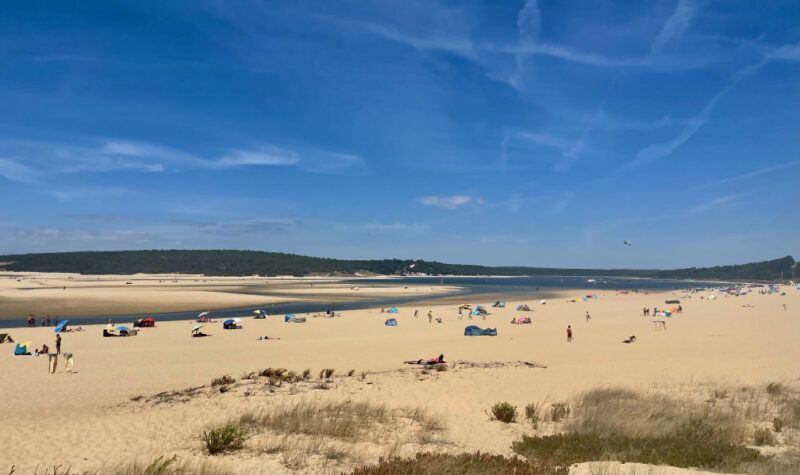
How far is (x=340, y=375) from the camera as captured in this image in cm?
1975

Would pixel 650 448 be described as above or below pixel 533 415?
above

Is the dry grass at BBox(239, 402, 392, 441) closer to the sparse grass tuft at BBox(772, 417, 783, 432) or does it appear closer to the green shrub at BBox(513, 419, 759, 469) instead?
Result: the green shrub at BBox(513, 419, 759, 469)

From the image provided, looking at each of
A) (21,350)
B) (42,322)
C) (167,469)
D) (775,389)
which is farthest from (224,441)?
(42,322)

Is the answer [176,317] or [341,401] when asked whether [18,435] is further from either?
[176,317]

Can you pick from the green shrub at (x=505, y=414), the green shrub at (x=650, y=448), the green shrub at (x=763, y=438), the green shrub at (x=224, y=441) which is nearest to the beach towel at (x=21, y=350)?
the green shrub at (x=224, y=441)

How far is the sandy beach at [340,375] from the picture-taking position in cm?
1113

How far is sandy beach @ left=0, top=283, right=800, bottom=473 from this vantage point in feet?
36.5

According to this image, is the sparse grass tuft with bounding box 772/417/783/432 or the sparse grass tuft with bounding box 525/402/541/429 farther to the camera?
the sparse grass tuft with bounding box 525/402/541/429

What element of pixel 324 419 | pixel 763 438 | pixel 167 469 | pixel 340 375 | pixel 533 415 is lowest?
pixel 340 375

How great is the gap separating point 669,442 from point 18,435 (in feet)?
46.8

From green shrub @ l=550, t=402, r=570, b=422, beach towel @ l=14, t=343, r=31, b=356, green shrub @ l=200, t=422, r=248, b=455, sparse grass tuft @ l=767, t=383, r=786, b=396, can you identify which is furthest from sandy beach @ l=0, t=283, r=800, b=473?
sparse grass tuft @ l=767, t=383, r=786, b=396

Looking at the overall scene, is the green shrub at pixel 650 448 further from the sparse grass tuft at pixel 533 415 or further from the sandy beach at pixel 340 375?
the sparse grass tuft at pixel 533 415

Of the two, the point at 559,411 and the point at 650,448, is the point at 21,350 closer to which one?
the point at 559,411

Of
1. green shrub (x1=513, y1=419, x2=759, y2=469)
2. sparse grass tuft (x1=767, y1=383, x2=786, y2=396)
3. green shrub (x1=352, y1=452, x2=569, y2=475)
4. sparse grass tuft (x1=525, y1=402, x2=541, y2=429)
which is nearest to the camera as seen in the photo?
green shrub (x1=352, y1=452, x2=569, y2=475)
